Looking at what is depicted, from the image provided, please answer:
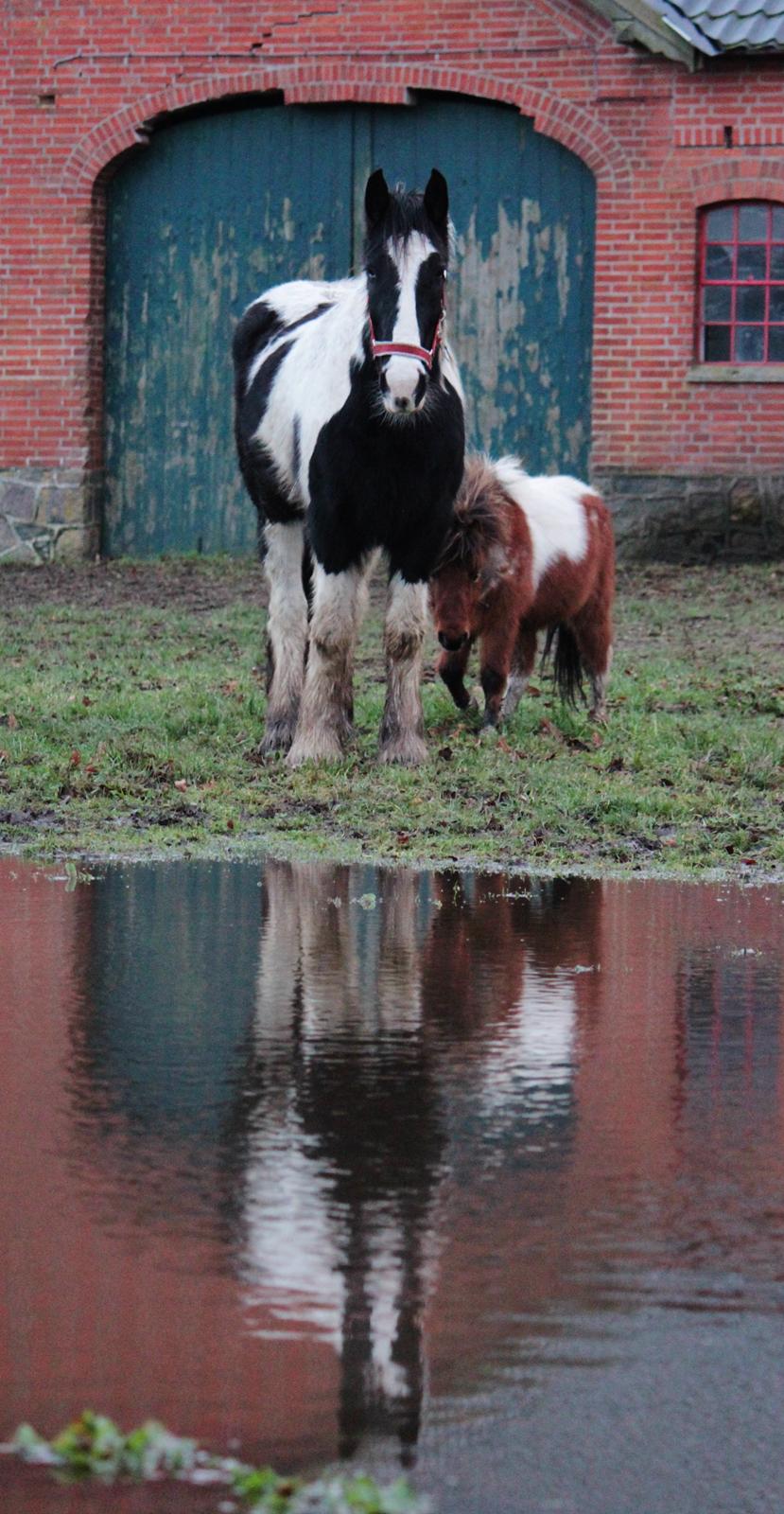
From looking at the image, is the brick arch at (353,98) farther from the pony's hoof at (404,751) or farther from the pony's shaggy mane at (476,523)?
the pony's hoof at (404,751)

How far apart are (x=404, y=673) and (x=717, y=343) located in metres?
9.37

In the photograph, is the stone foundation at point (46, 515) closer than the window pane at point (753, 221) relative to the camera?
No

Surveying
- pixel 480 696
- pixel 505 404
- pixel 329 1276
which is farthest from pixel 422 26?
pixel 329 1276

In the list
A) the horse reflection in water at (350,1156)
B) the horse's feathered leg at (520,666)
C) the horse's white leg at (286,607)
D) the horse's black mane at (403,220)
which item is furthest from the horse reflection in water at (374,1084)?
the horse's feathered leg at (520,666)

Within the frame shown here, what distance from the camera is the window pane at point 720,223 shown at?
712 inches

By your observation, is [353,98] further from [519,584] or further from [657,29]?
[519,584]

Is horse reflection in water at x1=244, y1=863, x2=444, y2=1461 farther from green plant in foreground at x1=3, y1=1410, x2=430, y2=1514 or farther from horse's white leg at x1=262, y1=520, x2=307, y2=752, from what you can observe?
horse's white leg at x1=262, y1=520, x2=307, y2=752

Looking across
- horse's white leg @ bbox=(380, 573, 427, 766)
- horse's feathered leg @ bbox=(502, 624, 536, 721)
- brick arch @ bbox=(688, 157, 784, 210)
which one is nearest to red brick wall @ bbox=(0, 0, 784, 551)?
brick arch @ bbox=(688, 157, 784, 210)

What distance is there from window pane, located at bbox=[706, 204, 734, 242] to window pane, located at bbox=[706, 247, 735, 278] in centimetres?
9

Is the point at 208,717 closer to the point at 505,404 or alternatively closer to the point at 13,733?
the point at 13,733

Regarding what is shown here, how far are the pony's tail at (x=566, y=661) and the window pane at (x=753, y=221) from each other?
7.75 meters

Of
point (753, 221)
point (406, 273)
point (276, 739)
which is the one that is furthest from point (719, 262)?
point (406, 273)

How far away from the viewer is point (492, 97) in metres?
18.1

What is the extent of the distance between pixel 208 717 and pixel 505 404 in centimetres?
863
